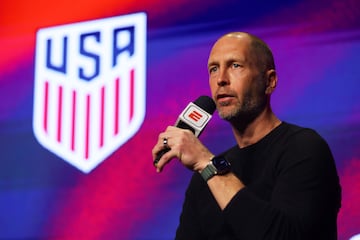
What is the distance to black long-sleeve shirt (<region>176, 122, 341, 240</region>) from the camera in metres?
1.32

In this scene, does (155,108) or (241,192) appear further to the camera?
(155,108)

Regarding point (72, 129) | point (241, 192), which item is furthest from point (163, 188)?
point (241, 192)

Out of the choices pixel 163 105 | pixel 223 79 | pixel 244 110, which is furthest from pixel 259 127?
pixel 163 105

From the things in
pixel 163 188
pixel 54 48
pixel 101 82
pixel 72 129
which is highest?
pixel 54 48

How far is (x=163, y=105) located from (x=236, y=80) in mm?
911

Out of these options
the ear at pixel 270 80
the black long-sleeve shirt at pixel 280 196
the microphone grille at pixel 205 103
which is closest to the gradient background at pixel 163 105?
the ear at pixel 270 80

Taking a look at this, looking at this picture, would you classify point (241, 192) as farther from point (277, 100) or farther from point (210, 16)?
point (210, 16)

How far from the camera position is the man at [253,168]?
133 centimetres

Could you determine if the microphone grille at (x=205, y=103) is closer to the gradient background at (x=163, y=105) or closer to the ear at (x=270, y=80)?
the ear at (x=270, y=80)

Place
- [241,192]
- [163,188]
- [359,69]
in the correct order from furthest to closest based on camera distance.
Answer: [163,188], [359,69], [241,192]

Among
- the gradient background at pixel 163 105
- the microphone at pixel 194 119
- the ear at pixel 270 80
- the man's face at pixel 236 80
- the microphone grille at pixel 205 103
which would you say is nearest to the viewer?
the microphone at pixel 194 119

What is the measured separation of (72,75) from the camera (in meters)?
2.79

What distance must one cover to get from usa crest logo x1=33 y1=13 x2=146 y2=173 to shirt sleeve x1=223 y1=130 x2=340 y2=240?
1211mm

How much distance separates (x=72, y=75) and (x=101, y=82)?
6.5 inches
